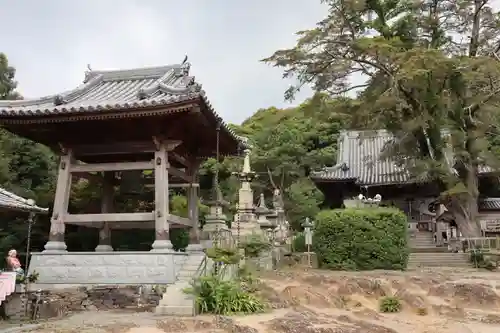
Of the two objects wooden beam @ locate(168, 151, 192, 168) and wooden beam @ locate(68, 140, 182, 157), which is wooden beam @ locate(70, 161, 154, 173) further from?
wooden beam @ locate(168, 151, 192, 168)

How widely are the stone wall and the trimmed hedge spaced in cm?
873

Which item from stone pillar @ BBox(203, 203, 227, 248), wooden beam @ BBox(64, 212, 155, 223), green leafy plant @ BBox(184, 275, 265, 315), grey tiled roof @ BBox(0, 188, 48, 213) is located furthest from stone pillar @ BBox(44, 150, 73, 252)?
stone pillar @ BBox(203, 203, 227, 248)

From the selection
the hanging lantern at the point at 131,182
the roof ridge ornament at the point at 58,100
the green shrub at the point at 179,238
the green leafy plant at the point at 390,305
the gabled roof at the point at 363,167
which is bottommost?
the green leafy plant at the point at 390,305

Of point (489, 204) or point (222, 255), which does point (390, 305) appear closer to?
point (222, 255)

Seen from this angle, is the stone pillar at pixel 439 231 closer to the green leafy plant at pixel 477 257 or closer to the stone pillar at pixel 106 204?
the green leafy plant at pixel 477 257

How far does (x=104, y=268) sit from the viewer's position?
12516 mm

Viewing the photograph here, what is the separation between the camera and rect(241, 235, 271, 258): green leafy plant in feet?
53.9

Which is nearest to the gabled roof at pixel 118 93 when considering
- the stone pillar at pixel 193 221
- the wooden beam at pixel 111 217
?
the wooden beam at pixel 111 217

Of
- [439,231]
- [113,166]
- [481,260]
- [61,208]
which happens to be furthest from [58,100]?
[439,231]

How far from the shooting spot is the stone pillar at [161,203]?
1244cm

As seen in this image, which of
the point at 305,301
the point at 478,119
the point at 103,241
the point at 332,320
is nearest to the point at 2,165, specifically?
the point at 103,241

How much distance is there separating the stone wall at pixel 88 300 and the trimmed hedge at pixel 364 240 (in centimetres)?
873

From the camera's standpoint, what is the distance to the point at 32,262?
1298 cm

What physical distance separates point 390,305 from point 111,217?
7.71 meters
